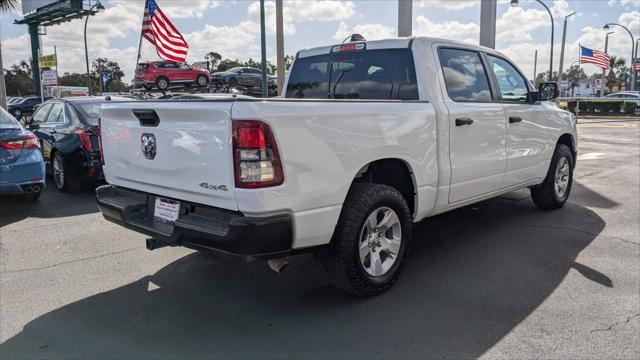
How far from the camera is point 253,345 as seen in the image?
310cm

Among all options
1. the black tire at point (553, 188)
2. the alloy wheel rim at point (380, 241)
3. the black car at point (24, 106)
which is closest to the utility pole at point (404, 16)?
the black tire at point (553, 188)

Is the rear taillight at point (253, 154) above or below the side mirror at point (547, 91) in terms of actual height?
below

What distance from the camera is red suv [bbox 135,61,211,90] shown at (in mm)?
22625

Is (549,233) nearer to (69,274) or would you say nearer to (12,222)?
(69,274)

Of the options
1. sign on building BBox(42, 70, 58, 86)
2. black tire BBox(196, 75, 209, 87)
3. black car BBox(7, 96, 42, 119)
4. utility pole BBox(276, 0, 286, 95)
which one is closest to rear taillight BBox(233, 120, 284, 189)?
utility pole BBox(276, 0, 286, 95)

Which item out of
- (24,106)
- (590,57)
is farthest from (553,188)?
(24,106)

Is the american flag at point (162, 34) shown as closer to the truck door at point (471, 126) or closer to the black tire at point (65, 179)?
the black tire at point (65, 179)

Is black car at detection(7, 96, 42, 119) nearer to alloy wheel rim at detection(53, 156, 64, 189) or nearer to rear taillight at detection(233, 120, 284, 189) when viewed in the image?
alloy wheel rim at detection(53, 156, 64, 189)

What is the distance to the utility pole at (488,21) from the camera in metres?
14.4

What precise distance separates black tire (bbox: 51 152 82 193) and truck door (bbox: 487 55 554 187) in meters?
6.15

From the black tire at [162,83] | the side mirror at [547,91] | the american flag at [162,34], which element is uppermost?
the american flag at [162,34]

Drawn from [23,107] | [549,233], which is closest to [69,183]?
A: [549,233]

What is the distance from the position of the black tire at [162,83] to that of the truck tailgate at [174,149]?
19830 mm

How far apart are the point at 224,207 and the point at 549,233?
389 cm
